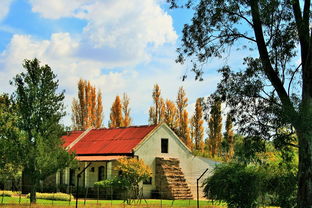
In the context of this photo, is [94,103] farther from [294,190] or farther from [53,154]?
[294,190]

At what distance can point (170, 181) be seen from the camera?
3912 centimetres

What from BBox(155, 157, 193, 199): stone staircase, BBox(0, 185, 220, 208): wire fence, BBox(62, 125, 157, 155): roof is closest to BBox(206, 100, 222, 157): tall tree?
BBox(62, 125, 157, 155): roof

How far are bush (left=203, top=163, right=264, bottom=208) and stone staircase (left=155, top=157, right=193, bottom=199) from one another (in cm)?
1708

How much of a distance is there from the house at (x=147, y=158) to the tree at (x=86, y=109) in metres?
16.0

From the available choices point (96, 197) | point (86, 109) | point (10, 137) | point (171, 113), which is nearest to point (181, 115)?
point (171, 113)

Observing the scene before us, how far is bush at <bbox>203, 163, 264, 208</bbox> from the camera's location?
67.5ft

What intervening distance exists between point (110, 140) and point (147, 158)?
4757 mm

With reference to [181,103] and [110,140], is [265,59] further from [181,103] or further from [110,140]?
[181,103]

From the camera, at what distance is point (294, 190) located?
2083cm

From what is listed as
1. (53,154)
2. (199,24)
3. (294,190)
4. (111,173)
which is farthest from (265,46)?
(111,173)

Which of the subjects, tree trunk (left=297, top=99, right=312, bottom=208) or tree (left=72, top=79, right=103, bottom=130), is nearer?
tree trunk (left=297, top=99, right=312, bottom=208)

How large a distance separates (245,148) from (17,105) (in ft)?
44.7

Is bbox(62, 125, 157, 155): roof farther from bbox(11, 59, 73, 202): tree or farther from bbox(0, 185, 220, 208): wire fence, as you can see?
bbox(11, 59, 73, 202): tree

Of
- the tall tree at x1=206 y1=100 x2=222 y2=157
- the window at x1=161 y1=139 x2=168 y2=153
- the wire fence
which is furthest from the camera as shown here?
the tall tree at x1=206 y1=100 x2=222 y2=157
